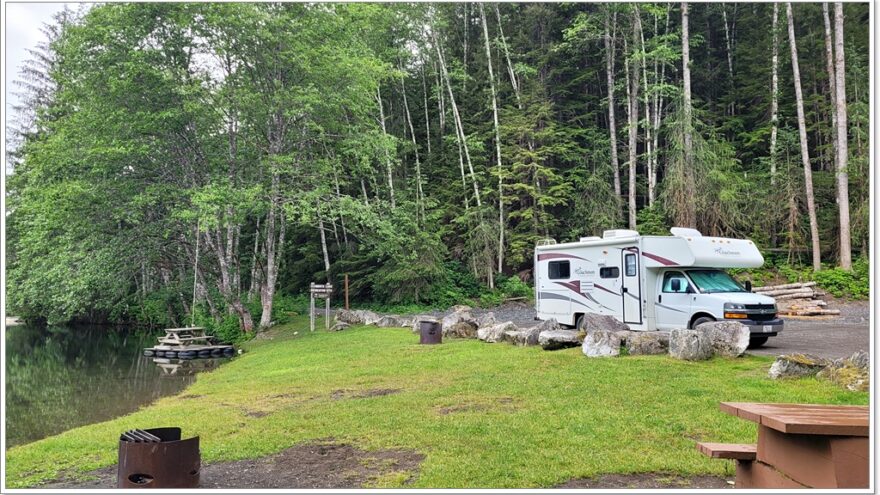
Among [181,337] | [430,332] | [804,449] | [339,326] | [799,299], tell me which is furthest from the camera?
[339,326]

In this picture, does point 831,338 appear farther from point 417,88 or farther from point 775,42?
point 417,88

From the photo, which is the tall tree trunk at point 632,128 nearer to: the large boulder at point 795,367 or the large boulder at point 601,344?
the large boulder at point 601,344

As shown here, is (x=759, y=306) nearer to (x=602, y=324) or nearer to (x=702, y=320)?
(x=702, y=320)

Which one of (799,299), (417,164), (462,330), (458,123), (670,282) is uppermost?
(458,123)

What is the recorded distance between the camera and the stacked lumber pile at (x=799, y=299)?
63.1ft

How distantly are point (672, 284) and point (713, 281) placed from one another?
2.67 ft

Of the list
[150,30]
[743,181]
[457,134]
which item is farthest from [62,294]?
[743,181]

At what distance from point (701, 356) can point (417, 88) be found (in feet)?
92.8

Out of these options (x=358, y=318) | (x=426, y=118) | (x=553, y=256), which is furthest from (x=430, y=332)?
(x=426, y=118)

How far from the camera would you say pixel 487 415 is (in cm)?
744

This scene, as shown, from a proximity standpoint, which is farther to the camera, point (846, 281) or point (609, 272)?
point (846, 281)

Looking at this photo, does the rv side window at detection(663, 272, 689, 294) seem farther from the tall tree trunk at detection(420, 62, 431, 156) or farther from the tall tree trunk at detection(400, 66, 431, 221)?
the tall tree trunk at detection(420, 62, 431, 156)

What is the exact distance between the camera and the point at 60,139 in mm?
20188

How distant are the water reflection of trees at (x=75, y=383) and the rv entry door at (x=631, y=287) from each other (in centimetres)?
993
